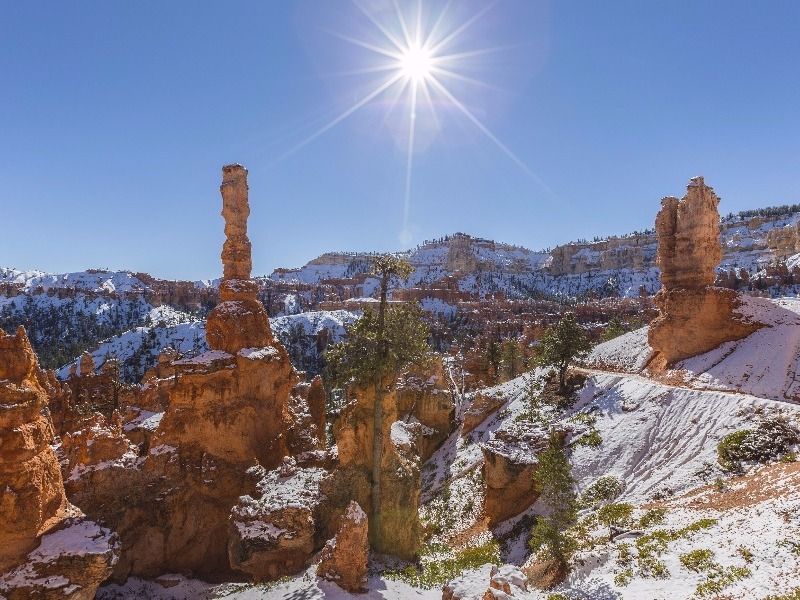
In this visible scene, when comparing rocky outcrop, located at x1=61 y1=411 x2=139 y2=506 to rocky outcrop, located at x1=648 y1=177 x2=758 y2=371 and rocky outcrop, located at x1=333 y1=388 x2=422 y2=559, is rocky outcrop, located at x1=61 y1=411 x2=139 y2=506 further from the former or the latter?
rocky outcrop, located at x1=648 y1=177 x2=758 y2=371

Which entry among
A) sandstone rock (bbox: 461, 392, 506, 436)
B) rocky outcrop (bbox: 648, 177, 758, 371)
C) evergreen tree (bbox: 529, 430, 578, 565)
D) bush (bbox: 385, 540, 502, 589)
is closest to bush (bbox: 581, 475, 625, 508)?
bush (bbox: 385, 540, 502, 589)

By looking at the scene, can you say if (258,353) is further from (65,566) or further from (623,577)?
(623,577)

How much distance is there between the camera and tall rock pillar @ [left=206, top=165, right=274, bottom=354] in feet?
82.7

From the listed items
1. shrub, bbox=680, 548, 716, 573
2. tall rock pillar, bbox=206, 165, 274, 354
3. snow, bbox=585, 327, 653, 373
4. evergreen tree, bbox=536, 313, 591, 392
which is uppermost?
tall rock pillar, bbox=206, 165, 274, 354

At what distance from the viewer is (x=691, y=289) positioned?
96.7 feet

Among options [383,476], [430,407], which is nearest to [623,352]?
[430,407]

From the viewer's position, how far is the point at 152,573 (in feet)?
67.5

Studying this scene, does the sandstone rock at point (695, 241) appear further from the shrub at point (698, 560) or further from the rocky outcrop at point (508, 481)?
the shrub at point (698, 560)

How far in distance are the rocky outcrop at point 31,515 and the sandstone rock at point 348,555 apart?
7163mm

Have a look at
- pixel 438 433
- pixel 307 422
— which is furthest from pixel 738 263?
pixel 307 422

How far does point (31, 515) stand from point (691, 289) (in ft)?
117

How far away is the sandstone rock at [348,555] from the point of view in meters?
15.1

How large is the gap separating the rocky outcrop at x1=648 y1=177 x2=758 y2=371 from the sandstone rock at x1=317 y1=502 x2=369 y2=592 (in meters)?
24.2

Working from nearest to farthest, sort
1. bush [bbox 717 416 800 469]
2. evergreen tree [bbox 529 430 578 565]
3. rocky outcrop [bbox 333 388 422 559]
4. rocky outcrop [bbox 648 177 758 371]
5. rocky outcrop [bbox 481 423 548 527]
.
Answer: evergreen tree [bbox 529 430 578 565] → bush [bbox 717 416 800 469] → rocky outcrop [bbox 333 388 422 559] → rocky outcrop [bbox 481 423 548 527] → rocky outcrop [bbox 648 177 758 371]
